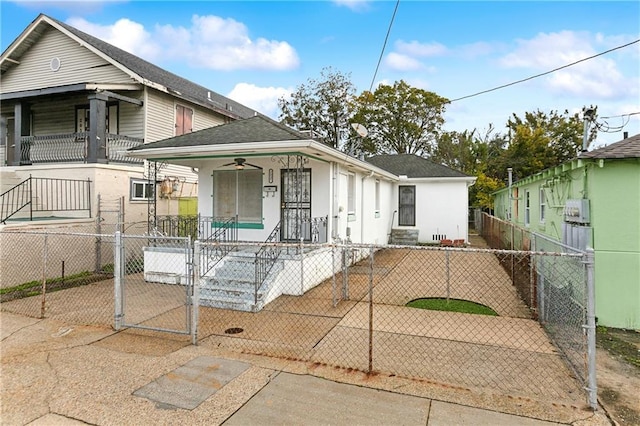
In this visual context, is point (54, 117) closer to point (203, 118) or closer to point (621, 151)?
point (203, 118)

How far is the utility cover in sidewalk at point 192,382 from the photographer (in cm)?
355

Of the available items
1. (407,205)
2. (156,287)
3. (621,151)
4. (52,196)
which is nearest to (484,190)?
(407,205)

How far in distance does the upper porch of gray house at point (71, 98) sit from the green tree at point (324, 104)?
1717 centimetres

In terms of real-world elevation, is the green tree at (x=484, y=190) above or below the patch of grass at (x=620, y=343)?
above

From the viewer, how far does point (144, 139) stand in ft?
43.9

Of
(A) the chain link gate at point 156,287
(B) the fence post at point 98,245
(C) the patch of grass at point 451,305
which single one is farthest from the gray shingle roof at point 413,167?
(B) the fence post at point 98,245

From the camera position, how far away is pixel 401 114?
3180 cm

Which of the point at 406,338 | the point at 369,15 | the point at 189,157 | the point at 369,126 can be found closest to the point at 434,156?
the point at 369,126

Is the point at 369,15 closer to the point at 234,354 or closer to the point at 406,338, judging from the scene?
the point at 406,338

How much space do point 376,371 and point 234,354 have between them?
183 cm

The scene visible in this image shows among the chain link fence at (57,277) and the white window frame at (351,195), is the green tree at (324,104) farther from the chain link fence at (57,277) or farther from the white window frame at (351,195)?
the chain link fence at (57,277)

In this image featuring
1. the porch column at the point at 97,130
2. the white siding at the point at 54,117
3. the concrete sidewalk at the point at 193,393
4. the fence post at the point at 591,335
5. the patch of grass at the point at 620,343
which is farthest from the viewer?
the white siding at the point at 54,117

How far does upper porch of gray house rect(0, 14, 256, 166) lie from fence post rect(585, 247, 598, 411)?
12737 mm

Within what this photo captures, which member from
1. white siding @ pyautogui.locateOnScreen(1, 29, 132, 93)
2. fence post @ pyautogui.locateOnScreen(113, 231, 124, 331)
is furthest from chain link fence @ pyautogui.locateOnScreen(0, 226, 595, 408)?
white siding @ pyautogui.locateOnScreen(1, 29, 132, 93)
